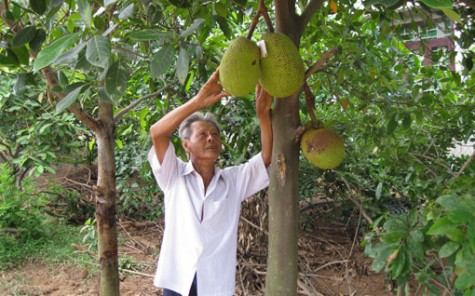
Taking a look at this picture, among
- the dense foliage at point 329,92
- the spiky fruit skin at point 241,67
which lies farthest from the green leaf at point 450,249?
the spiky fruit skin at point 241,67

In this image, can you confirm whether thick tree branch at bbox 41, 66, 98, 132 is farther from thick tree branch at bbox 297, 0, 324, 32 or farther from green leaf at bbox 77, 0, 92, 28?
thick tree branch at bbox 297, 0, 324, 32

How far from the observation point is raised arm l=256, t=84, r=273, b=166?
1.44 m

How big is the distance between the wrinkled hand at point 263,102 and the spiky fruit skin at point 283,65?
8.6 inches

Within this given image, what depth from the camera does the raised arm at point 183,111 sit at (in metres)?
1.45

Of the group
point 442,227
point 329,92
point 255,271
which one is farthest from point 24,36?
point 255,271

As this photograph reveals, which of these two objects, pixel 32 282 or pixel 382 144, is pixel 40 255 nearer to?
pixel 32 282

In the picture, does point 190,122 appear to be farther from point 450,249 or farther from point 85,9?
point 450,249

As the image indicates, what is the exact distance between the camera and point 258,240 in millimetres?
3150

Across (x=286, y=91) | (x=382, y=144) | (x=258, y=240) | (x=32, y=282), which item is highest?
(x=286, y=91)

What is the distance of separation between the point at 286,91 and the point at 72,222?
14.1 ft

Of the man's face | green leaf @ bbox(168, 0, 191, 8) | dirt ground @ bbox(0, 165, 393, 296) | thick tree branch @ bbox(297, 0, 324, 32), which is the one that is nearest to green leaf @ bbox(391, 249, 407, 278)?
thick tree branch @ bbox(297, 0, 324, 32)

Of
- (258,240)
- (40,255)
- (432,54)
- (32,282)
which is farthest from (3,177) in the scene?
(432,54)

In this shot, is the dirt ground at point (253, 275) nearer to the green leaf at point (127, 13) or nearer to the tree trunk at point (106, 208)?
the tree trunk at point (106, 208)

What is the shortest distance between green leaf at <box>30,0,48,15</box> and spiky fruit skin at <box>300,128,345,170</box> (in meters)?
0.79
